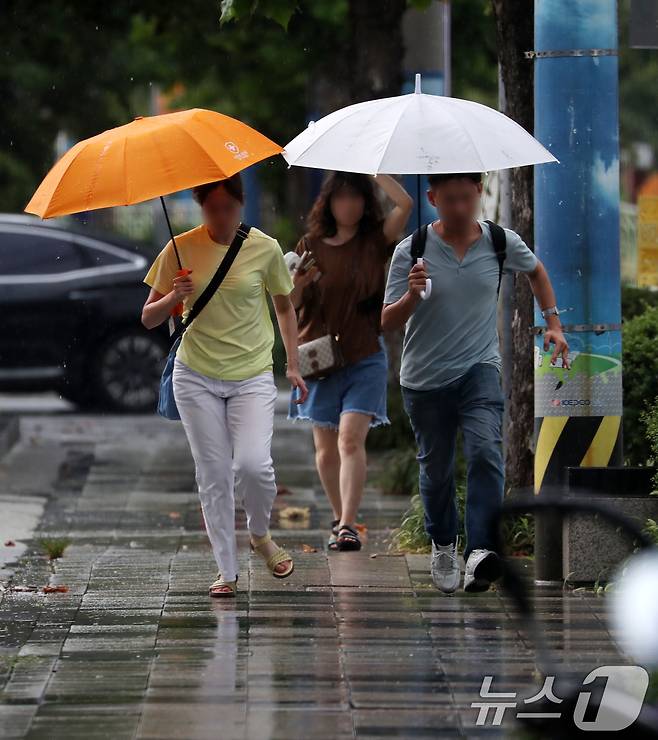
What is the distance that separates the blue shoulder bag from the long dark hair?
117 centimetres

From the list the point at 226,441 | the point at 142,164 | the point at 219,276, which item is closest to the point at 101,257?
the point at 226,441

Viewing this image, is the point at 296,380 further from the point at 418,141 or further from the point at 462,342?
the point at 418,141

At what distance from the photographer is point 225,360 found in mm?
7281

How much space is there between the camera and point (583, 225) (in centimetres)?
755

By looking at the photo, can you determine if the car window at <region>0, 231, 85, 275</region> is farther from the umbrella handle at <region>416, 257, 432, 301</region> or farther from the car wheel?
the umbrella handle at <region>416, 257, 432, 301</region>

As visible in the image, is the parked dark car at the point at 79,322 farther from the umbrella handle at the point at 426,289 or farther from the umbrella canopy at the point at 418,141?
the umbrella handle at the point at 426,289

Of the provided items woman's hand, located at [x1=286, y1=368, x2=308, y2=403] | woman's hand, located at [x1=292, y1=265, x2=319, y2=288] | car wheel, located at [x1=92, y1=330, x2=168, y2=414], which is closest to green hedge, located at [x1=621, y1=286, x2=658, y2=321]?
woman's hand, located at [x1=292, y1=265, x2=319, y2=288]

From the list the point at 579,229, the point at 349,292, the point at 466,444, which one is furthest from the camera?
the point at 349,292

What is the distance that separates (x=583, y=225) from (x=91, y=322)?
9750mm

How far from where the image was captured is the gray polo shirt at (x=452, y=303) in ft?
23.5

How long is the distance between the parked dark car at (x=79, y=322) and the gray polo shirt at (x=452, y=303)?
9532 millimetres

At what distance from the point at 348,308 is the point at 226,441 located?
1.45 meters

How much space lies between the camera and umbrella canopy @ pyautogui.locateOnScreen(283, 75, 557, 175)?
22.4ft

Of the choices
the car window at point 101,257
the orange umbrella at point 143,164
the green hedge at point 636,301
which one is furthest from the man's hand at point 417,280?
the car window at point 101,257
